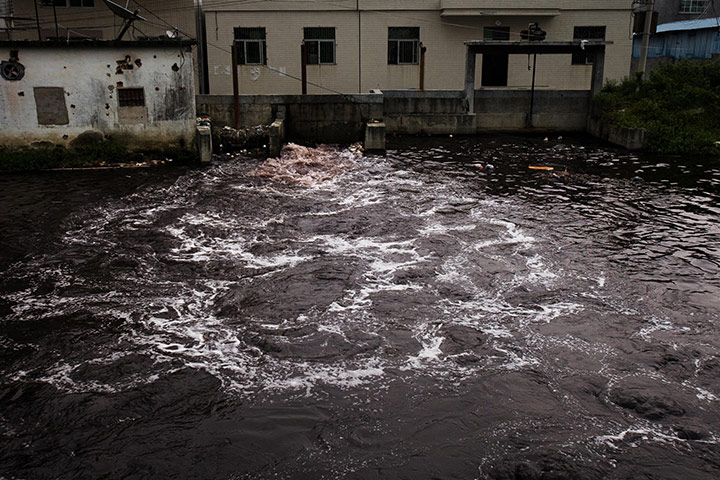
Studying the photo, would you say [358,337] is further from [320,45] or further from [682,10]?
[682,10]

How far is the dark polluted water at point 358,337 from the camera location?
6094 millimetres

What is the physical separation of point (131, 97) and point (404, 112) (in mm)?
10177

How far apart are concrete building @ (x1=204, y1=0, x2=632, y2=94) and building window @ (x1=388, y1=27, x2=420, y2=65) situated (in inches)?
1.7

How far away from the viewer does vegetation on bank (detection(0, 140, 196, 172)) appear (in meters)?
17.5

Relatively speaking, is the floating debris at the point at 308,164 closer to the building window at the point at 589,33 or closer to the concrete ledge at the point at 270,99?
the concrete ledge at the point at 270,99

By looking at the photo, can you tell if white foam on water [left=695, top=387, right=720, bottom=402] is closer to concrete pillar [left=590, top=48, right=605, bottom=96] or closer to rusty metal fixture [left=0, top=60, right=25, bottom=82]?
rusty metal fixture [left=0, top=60, right=25, bottom=82]

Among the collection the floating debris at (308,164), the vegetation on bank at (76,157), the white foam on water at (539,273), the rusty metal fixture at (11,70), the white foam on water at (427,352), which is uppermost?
the rusty metal fixture at (11,70)

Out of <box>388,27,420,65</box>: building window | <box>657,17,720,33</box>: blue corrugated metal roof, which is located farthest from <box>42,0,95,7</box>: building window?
<box>657,17,720,33</box>: blue corrugated metal roof

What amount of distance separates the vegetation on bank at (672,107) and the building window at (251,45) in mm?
13886

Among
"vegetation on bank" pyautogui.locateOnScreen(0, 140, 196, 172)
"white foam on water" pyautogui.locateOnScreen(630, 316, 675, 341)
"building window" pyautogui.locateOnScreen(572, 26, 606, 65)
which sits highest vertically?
"building window" pyautogui.locateOnScreen(572, 26, 606, 65)

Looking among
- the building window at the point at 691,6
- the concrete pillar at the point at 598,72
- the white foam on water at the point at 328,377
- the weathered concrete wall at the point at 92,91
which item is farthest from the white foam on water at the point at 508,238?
the building window at the point at 691,6

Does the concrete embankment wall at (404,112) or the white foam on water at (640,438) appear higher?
the concrete embankment wall at (404,112)

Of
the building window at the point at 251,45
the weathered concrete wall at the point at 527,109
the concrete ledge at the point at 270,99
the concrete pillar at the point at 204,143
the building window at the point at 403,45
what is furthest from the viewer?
the building window at the point at 403,45

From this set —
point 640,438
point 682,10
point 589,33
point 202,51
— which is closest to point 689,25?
point 682,10
